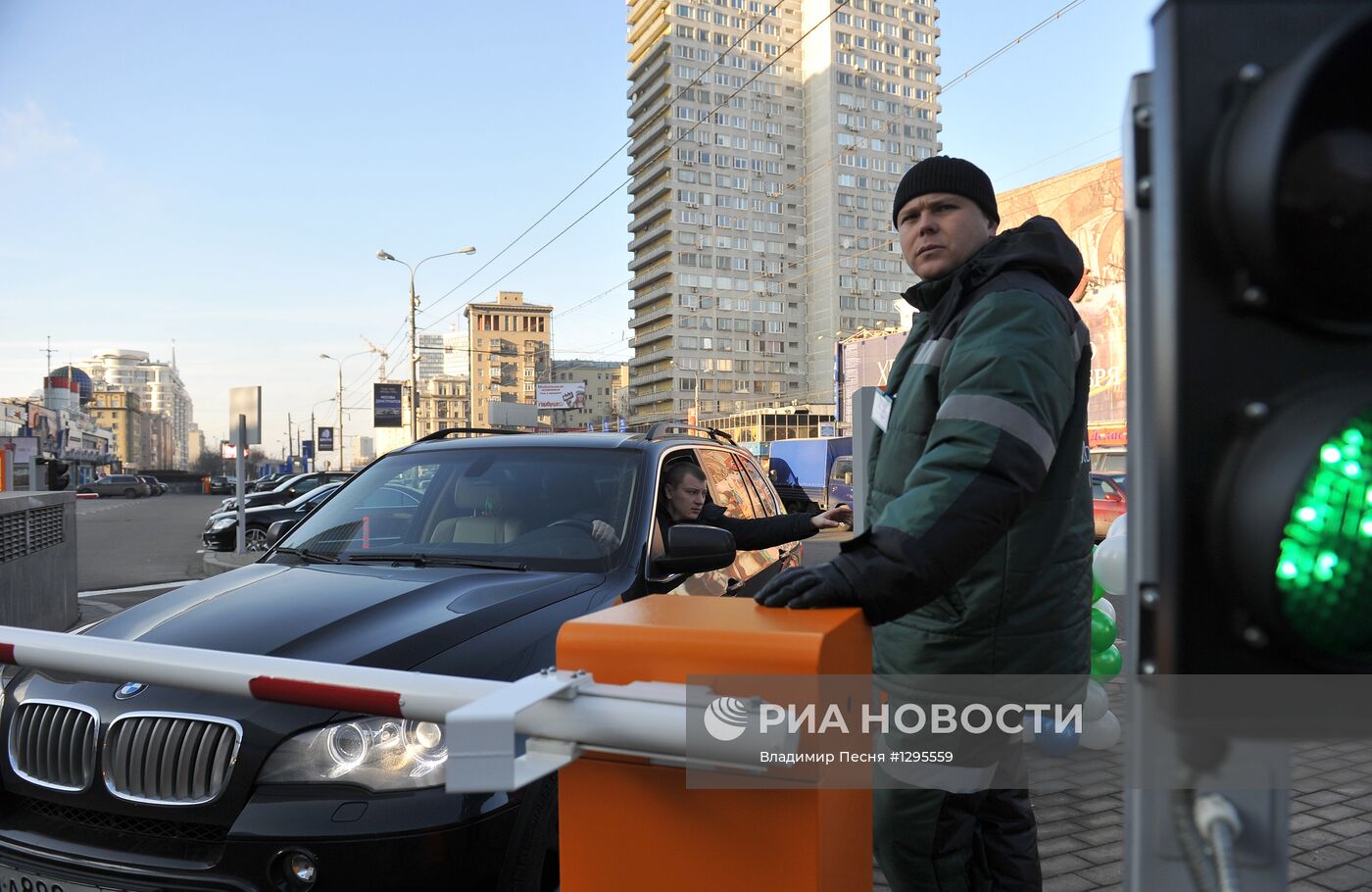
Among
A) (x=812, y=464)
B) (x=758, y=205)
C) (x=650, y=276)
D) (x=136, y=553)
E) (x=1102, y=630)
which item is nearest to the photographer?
(x=1102, y=630)

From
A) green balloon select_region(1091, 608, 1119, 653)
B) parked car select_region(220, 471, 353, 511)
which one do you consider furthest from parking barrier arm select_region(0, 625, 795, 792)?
parked car select_region(220, 471, 353, 511)

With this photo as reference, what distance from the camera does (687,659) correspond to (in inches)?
49.6

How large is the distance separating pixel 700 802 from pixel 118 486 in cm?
7336

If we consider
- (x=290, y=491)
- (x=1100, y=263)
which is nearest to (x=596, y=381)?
(x=1100, y=263)

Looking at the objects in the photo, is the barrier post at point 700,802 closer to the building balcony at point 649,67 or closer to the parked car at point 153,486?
the parked car at point 153,486

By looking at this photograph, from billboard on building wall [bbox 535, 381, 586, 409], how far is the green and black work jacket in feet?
226

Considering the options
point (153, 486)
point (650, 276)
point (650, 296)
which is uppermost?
point (650, 276)

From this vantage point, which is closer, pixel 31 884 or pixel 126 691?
pixel 31 884

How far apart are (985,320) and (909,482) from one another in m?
0.40

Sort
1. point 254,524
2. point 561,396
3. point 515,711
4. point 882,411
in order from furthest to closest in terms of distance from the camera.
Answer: point 561,396, point 254,524, point 882,411, point 515,711

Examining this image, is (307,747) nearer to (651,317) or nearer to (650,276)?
(651,317)

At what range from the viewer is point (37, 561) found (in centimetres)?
835

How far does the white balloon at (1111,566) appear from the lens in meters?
5.18

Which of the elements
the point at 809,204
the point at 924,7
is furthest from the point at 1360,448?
the point at 924,7
